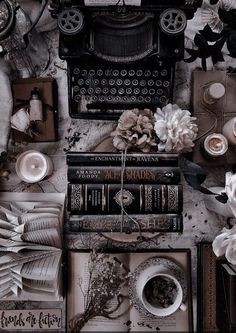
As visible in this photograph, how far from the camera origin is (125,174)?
6.76 ft

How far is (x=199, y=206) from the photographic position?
2.25 m

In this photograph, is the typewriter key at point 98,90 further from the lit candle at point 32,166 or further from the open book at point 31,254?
the open book at point 31,254

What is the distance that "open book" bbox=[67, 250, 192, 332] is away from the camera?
7.17 ft

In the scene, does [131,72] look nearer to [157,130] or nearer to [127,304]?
[157,130]

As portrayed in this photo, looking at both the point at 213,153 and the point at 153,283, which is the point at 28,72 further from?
the point at 153,283

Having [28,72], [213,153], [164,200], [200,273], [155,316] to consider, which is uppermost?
[28,72]

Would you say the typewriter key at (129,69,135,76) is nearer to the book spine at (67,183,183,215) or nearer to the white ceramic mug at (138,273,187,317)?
the book spine at (67,183,183,215)

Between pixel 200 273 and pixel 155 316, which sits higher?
pixel 200 273

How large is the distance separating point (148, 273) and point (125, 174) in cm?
37

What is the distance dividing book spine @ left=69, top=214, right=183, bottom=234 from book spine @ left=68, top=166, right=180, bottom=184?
13cm

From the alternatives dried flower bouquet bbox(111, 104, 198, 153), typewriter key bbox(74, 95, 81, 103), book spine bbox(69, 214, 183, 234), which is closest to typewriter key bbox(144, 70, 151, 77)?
dried flower bouquet bbox(111, 104, 198, 153)

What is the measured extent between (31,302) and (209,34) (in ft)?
3.96

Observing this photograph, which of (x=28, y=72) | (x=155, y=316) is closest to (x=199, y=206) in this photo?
(x=155, y=316)

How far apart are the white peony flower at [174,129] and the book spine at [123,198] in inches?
5.9
